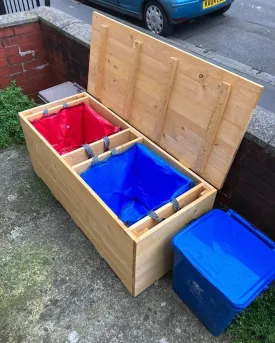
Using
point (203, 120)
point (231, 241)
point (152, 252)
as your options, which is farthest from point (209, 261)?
point (203, 120)

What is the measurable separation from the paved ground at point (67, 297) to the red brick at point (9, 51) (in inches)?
93.0

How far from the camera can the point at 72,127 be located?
3.67 meters

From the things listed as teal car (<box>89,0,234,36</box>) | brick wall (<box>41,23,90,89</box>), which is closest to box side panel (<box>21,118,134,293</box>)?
brick wall (<box>41,23,90,89</box>)

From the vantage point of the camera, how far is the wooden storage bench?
2422mm

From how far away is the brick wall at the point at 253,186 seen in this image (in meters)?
2.49

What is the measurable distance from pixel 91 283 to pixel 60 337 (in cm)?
50

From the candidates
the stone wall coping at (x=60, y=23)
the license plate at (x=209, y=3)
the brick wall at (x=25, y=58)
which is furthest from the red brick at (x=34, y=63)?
the license plate at (x=209, y=3)

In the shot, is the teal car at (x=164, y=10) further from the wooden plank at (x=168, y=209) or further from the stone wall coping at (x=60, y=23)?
the wooden plank at (x=168, y=209)

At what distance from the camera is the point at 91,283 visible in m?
2.82

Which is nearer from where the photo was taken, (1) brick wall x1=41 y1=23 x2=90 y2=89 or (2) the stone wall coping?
(2) the stone wall coping

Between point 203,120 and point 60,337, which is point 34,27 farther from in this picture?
point 60,337

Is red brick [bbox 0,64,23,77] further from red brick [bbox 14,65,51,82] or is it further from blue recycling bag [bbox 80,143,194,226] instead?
blue recycling bag [bbox 80,143,194,226]

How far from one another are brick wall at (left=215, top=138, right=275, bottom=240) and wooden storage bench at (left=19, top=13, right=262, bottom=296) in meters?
0.17

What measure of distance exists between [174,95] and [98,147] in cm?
92
